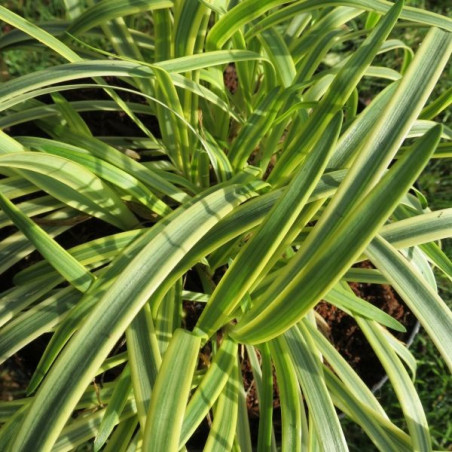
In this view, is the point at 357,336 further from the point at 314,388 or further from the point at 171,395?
the point at 171,395

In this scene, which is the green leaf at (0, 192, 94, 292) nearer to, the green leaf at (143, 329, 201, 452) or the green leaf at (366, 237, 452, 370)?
the green leaf at (143, 329, 201, 452)

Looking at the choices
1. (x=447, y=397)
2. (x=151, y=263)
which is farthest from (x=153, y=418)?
(x=447, y=397)

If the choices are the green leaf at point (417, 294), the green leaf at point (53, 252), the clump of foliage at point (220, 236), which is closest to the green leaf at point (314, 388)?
the clump of foliage at point (220, 236)

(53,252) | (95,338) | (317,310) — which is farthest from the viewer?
(317,310)

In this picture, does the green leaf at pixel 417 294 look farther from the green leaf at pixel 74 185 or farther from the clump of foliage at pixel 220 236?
the green leaf at pixel 74 185

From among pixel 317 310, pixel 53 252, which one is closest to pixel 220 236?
pixel 53 252

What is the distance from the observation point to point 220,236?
2.33 ft

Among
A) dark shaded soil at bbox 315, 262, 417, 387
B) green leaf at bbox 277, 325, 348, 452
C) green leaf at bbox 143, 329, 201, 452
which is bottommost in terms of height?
dark shaded soil at bbox 315, 262, 417, 387

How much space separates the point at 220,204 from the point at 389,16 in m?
0.29

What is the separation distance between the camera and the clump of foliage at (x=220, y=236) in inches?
22.8

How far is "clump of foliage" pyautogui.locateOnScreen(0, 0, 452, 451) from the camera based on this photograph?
578 mm

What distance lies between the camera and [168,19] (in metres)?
0.87

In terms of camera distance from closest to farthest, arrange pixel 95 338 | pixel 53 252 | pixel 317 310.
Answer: pixel 95 338, pixel 53 252, pixel 317 310

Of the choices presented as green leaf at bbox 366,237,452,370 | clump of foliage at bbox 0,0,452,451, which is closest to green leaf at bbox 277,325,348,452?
clump of foliage at bbox 0,0,452,451
